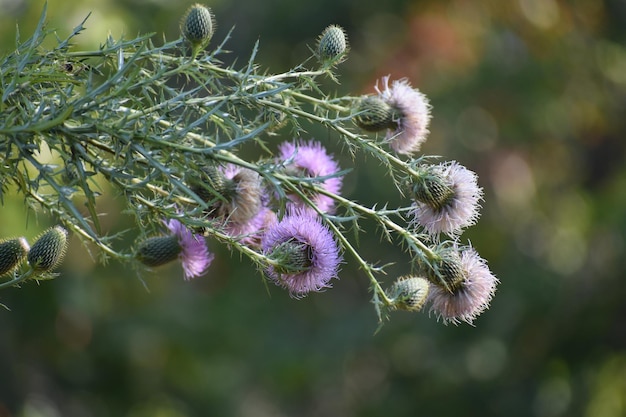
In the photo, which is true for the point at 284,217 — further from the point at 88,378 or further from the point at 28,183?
the point at 88,378

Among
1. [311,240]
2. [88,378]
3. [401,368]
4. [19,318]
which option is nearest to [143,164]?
[311,240]

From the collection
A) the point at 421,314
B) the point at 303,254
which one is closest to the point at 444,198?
the point at 303,254

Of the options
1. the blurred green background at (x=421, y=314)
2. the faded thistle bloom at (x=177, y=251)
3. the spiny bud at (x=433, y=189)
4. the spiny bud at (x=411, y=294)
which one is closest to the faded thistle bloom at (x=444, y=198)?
the spiny bud at (x=433, y=189)

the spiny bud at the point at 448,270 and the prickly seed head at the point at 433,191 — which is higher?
the prickly seed head at the point at 433,191

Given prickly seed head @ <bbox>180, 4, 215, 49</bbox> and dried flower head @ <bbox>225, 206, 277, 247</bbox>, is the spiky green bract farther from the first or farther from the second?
prickly seed head @ <bbox>180, 4, 215, 49</bbox>

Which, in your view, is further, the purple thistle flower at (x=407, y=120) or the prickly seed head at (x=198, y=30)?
the purple thistle flower at (x=407, y=120)

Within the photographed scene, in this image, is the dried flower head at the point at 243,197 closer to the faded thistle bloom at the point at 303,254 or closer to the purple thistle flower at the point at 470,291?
the faded thistle bloom at the point at 303,254
